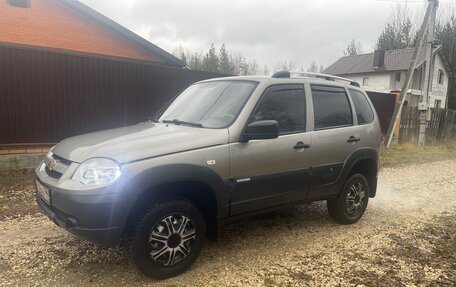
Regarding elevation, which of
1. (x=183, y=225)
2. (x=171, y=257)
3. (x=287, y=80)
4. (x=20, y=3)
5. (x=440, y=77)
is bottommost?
(x=171, y=257)

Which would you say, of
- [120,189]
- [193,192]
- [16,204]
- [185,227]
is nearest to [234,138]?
[193,192]

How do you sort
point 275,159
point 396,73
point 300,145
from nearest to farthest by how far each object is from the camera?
point 275,159
point 300,145
point 396,73

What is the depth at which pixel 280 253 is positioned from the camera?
13.9 ft

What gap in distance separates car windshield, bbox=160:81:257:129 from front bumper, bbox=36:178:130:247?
1301 mm

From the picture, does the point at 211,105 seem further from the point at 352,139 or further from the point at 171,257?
the point at 352,139

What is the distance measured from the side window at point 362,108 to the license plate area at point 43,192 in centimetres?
398

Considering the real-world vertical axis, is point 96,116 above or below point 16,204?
above

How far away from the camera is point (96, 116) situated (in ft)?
29.5

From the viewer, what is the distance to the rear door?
4629 mm

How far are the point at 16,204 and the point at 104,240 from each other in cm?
350

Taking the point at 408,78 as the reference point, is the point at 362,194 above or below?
below

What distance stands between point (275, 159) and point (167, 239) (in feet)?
4.74

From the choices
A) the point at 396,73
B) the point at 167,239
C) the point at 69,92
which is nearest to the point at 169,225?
the point at 167,239

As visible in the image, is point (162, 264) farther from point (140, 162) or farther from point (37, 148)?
point (37, 148)
